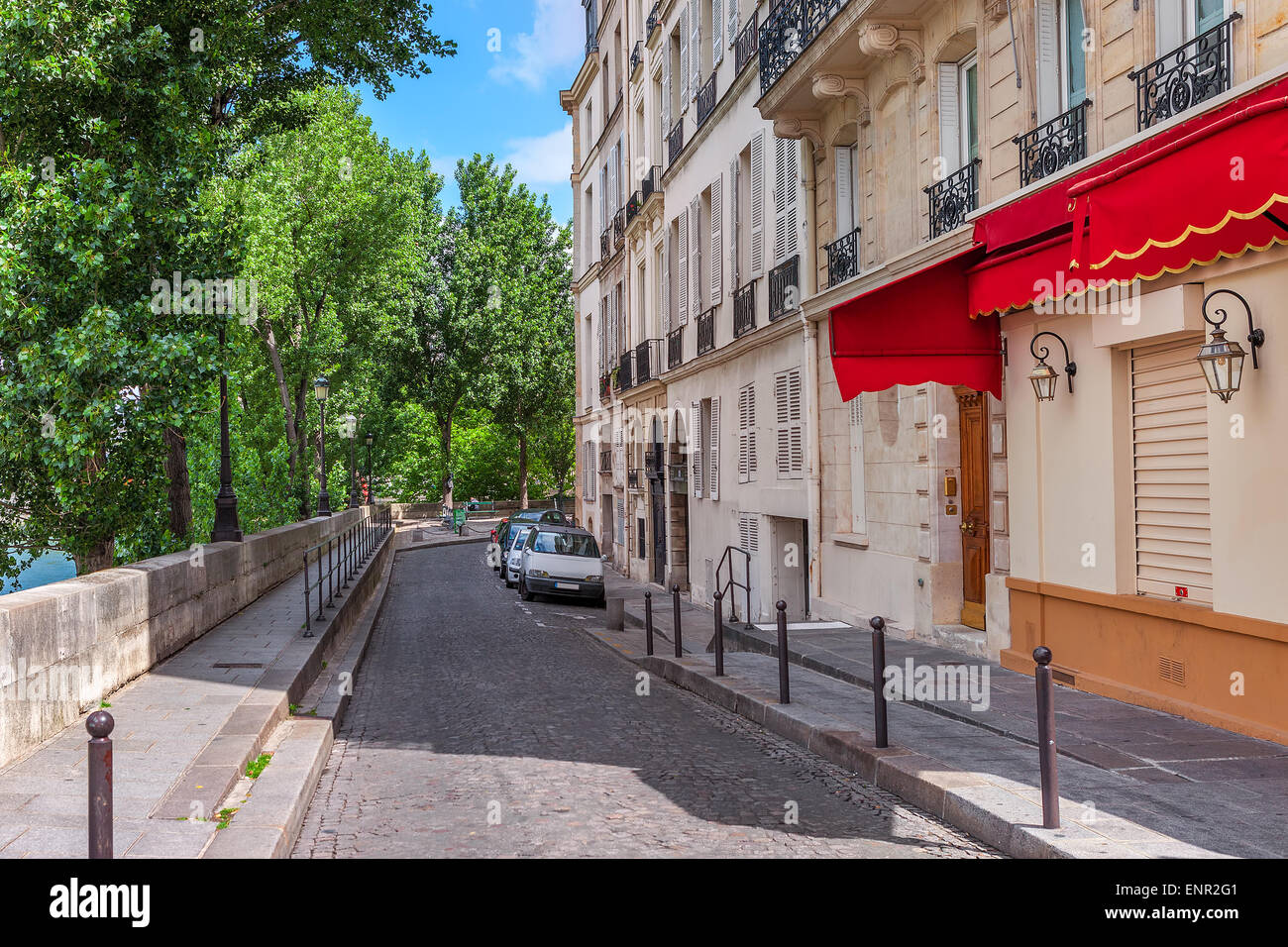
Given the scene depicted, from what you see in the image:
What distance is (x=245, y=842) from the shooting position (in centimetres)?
557

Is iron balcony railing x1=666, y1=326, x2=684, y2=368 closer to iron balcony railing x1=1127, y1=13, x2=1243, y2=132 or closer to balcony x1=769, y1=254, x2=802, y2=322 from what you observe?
balcony x1=769, y1=254, x2=802, y2=322

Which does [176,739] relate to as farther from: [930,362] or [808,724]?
[930,362]

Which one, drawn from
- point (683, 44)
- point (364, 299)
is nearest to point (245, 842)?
point (683, 44)

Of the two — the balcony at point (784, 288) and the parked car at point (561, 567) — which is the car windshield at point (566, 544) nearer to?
the parked car at point (561, 567)

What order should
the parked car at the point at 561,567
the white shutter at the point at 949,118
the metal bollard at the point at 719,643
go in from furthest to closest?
the parked car at the point at 561,567
the white shutter at the point at 949,118
the metal bollard at the point at 719,643

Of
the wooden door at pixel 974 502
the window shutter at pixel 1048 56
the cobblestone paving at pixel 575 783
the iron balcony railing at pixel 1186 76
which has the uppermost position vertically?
the window shutter at pixel 1048 56

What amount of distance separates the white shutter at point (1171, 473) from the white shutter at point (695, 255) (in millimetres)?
14197

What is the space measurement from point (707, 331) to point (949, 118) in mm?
9872

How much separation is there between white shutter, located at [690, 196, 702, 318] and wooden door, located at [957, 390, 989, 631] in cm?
1103


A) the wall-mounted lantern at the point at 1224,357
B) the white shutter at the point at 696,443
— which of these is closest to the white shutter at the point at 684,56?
the white shutter at the point at 696,443

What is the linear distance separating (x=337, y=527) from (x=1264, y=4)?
1152 inches

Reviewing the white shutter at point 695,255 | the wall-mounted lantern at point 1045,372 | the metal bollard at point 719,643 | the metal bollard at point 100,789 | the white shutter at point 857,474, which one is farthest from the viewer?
the white shutter at point 695,255

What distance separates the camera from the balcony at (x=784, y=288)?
16797 mm

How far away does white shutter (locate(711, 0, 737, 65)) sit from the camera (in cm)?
2053
